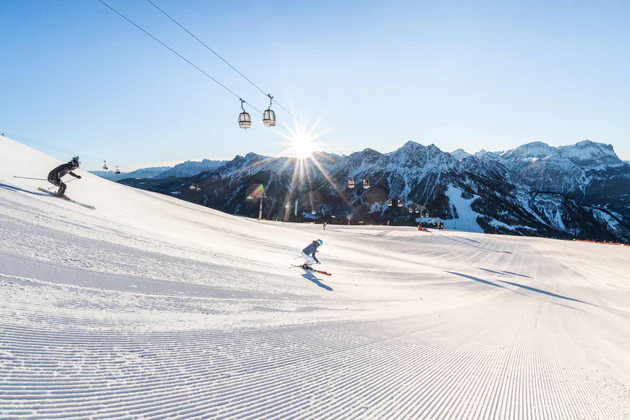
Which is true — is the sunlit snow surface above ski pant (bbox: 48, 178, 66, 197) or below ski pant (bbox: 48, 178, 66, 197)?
below

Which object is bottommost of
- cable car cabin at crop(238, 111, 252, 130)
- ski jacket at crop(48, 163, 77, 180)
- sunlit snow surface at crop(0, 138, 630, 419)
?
sunlit snow surface at crop(0, 138, 630, 419)

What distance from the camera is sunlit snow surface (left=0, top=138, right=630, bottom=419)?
242 cm

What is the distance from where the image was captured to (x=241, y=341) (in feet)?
12.4

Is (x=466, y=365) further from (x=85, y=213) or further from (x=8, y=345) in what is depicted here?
(x=85, y=213)

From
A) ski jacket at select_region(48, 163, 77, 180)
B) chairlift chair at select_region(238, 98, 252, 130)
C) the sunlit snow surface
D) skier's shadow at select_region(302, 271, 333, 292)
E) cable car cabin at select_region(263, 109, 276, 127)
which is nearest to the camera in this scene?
the sunlit snow surface

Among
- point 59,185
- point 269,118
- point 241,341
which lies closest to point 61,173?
point 59,185

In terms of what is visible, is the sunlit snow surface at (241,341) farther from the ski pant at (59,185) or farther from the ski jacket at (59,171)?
the ski jacket at (59,171)

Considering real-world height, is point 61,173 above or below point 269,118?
below

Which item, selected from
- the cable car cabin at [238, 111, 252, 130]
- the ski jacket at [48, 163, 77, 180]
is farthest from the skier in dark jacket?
the cable car cabin at [238, 111, 252, 130]

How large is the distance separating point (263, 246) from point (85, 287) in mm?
9398

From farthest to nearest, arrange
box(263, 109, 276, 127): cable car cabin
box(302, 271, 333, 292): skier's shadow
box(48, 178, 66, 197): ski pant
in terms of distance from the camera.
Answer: box(263, 109, 276, 127): cable car cabin, box(48, 178, 66, 197): ski pant, box(302, 271, 333, 292): skier's shadow

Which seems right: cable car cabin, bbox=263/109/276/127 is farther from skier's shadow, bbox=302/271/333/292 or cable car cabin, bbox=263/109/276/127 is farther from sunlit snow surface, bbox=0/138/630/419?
skier's shadow, bbox=302/271/333/292

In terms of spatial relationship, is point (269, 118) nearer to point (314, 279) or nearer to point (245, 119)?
point (245, 119)

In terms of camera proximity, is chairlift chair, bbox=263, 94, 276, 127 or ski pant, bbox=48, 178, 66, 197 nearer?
ski pant, bbox=48, 178, 66, 197
